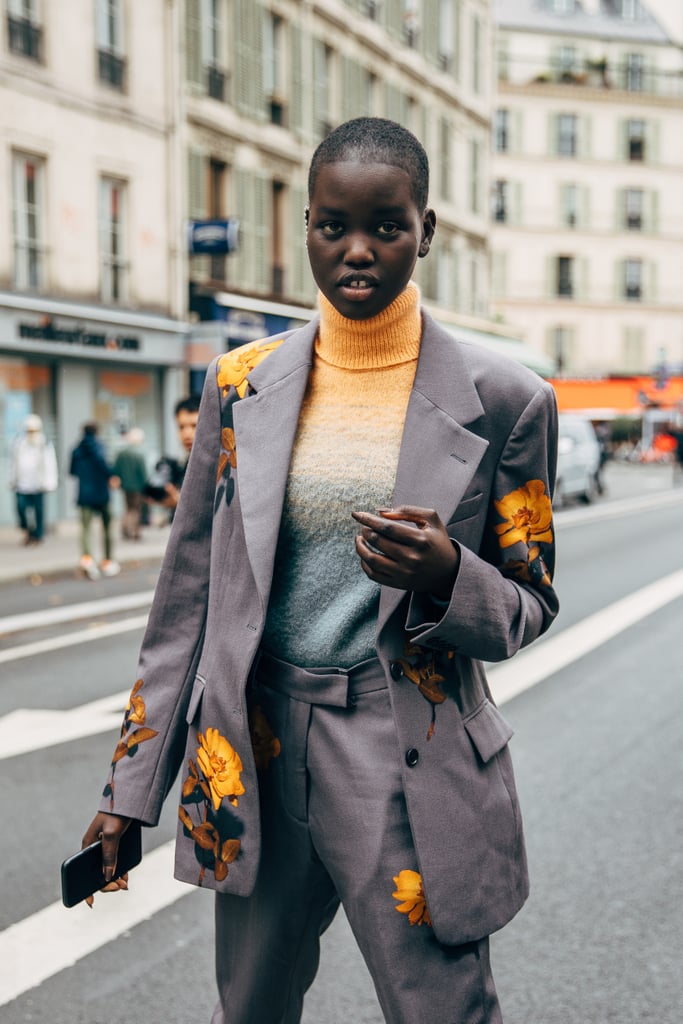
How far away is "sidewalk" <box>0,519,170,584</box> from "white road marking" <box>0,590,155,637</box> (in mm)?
2269

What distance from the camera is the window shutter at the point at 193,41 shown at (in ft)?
74.9

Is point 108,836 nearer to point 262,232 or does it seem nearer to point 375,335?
point 375,335

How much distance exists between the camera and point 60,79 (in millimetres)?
20000

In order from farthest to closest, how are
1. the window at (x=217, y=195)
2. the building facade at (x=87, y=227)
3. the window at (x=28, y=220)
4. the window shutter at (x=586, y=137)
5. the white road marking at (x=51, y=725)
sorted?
the window shutter at (x=586, y=137) < the window at (x=217, y=195) < the window at (x=28, y=220) < the building facade at (x=87, y=227) < the white road marking at (x=51, y=725)

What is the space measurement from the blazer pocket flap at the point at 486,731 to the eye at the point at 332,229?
78 centimetres

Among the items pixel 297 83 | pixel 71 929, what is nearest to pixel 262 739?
pixel 71 929

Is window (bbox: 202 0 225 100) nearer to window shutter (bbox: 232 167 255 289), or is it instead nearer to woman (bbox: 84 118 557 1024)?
window shutter (bbox: 232 167 255 289)

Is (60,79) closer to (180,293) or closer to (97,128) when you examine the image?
(97,128)

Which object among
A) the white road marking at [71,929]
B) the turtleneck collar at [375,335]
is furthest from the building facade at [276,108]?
the turtleneck collar at [375,335]

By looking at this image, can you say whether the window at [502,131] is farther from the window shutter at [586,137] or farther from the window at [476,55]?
the window at [476,55]

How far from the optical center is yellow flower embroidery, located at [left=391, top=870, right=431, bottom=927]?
195 centimetres

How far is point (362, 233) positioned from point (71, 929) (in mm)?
2702

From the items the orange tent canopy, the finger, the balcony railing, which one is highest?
the balcony railing

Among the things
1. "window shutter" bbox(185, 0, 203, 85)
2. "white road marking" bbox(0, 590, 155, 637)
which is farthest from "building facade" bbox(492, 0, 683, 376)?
"white road marking" bbox(0, 590, 155, 637)
